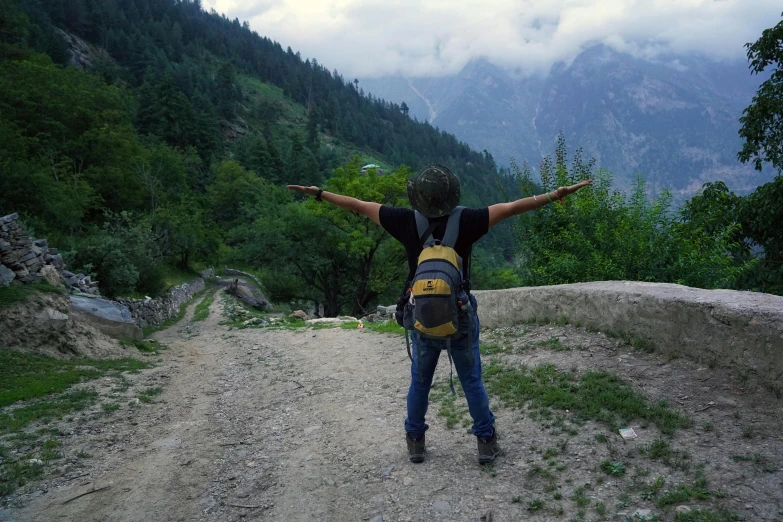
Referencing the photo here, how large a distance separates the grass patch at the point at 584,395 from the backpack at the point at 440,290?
1.55 metres

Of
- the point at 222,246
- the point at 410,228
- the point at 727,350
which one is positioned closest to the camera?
the point at 410,228

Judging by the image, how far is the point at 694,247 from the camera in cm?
788

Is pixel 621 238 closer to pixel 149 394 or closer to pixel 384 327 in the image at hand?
pixel 384 327

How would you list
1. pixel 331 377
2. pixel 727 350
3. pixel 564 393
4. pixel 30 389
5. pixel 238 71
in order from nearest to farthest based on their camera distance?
pixel 727 350 → pixel 564 393 → pixel 30 389 → pixel 331 377 → pixel 238 71

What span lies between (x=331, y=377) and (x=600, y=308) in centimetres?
389

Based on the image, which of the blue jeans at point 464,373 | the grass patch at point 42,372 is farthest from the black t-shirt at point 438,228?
the grass patch at point 42,372

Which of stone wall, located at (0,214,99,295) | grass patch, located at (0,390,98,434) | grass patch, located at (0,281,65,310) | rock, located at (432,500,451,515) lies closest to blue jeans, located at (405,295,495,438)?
rock, located at (432,500,451,515)

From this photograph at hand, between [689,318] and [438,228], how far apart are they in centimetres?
276

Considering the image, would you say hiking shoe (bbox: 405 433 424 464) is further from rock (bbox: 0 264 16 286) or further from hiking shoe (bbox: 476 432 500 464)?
rock (bbox: 0 264 16 286)

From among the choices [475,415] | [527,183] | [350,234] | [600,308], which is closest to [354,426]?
[475,415]

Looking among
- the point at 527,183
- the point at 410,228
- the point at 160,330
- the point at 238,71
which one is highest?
the point at 238,71

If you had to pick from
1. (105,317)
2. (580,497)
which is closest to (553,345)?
(580,497)

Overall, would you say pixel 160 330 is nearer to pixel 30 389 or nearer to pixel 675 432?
pixel 30 389

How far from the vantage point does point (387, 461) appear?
380 cm
